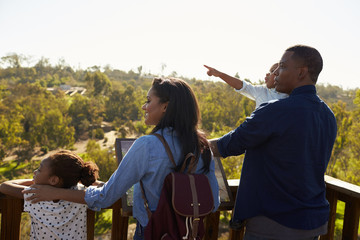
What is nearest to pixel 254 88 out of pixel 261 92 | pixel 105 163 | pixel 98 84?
pixel 261 92

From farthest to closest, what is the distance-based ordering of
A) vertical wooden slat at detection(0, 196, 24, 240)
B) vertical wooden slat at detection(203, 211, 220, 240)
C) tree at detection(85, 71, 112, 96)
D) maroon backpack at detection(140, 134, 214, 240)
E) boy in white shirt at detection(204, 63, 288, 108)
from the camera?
1. tree at detection(85, 71, 112, 96)
2. boy in white shirt at detection(204, 63, 288, 108)
3. vertical wooden slat at detection(203, 211, 220, 240)
4. vertical wooden slat at detection(0, 196, 24, 240)
5. maroon backpack at detection(140, 134, 214, 240)

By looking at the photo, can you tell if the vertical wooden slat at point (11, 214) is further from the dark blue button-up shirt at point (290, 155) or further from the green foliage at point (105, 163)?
the green foliage at point (105, 163)

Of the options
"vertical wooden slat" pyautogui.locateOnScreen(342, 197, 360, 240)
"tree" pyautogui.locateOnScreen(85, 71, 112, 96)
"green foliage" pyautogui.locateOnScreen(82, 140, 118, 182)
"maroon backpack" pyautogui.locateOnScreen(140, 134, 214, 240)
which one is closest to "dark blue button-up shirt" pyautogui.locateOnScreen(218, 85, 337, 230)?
"maroon backpack" pyautogui.locateOnScreen(140, 134, 214, 240)

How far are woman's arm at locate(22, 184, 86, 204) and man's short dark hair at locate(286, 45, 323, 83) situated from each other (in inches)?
43.6

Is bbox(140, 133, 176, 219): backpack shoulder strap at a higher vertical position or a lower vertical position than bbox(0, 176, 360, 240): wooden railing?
higher

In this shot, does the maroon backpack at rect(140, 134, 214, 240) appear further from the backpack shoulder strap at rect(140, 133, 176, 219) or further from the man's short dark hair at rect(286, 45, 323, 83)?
the man's short dark hair at rect(286, 45, 323, 83)

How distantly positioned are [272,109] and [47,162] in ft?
3.33

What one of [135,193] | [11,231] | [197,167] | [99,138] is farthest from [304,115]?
Result: [99,138]

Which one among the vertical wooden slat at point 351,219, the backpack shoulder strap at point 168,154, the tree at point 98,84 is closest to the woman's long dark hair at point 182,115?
the backpack shoulder strap at point 168,154

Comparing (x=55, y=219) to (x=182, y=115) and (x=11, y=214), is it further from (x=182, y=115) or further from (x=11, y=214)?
(x=182, y=115)

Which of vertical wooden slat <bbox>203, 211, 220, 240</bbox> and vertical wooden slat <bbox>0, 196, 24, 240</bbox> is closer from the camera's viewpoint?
vertical wooden slat <bbox>0, 196, 24, 240</bbox>

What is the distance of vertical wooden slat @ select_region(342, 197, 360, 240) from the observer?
1.92 metres

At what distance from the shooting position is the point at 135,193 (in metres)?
1.37

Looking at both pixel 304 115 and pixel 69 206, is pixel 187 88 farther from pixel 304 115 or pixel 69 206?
pixel 69 206
